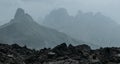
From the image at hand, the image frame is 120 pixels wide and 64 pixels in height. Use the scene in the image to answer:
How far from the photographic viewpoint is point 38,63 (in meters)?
89.3

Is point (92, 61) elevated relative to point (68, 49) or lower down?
lower down

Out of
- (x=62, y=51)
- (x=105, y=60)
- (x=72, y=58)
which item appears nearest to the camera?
(x=105, y=60)

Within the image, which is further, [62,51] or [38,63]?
[62,51]

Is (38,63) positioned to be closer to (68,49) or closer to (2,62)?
(2,62)

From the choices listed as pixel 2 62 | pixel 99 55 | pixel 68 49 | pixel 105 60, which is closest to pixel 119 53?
pixel 99 55

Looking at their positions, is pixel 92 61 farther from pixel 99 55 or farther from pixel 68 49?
pixel 68 49

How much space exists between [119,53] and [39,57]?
22.0m

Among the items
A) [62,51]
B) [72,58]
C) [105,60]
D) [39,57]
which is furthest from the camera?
[62,51]

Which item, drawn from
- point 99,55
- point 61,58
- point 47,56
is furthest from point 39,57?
point 99,55

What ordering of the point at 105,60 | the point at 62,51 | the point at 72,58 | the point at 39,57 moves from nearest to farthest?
1. the point at 105,60
2. the point at 72,58
3. the point at 39,57
4. the point at 62,51

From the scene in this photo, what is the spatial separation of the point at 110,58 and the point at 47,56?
61.9ft

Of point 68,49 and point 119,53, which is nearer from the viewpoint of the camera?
point 119,53

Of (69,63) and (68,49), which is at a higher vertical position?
(68,49)

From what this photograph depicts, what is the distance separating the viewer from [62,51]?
331 ft
